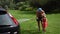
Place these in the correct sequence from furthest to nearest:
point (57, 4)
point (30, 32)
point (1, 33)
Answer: point (57, 4) < point (30, 32) < point (1, 33)

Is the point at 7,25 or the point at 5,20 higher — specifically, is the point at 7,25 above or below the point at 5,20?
below

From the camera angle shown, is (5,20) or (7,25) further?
(5,20)

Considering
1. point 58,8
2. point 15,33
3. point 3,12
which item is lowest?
point 58,8

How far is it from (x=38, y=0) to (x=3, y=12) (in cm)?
2655

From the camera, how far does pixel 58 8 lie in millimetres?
33062

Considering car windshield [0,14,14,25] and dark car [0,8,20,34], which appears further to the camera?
car windshield [0,14,14,25]

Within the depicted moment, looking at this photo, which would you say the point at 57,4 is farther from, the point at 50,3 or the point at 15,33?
the point at 15,33

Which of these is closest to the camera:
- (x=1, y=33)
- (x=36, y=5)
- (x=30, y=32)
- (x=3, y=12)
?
(x=1, y=33)

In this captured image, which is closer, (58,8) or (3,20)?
(3,20)

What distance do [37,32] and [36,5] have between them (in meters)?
23.2

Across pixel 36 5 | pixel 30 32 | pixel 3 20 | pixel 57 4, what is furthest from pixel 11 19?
pixel 36 5

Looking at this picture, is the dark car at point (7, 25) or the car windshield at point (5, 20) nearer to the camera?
the dark car at point (7, 25)

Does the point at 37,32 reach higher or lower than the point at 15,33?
lower

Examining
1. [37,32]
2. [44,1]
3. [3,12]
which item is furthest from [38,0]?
[3,12]
